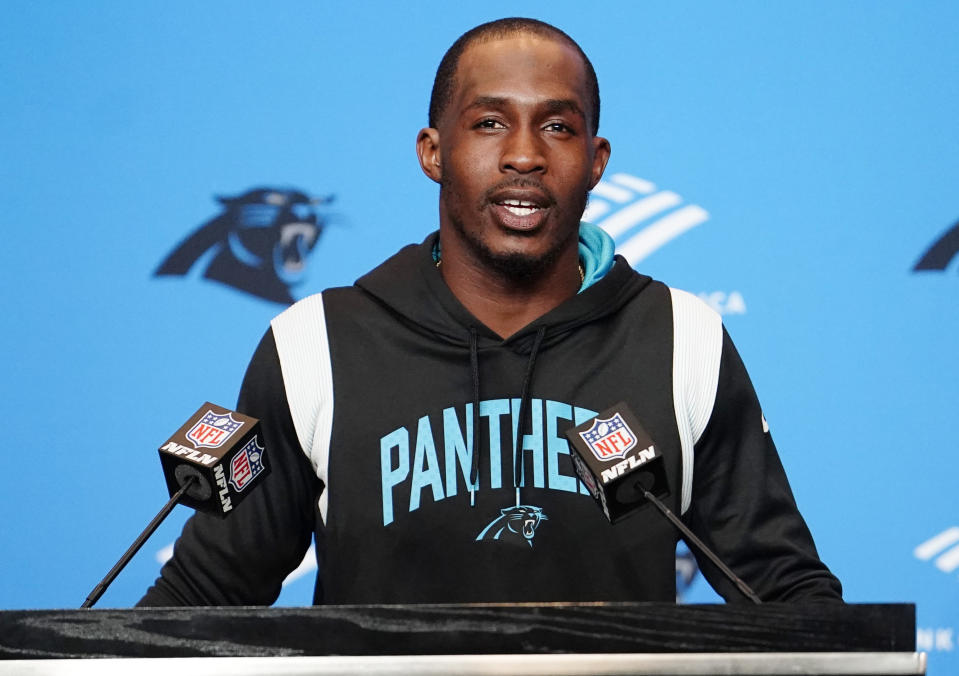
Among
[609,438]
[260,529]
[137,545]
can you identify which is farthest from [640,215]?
[137,545]

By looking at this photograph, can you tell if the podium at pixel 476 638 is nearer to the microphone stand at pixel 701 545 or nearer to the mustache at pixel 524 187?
the microphone stand at pixel 701 545

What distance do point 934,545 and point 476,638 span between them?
131 centimetres

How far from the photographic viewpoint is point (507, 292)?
1.48 metres

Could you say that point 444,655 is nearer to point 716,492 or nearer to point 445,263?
point 716,492

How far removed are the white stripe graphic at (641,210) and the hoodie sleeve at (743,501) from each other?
0.55 metres

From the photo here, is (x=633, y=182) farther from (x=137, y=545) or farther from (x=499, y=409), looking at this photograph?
(x=137, y=545)

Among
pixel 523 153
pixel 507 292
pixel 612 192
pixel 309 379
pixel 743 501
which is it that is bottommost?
pixel 743 501

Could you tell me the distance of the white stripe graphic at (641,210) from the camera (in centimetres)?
197

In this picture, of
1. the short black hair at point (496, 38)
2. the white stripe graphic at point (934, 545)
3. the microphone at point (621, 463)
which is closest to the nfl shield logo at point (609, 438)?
the microphone at point (621, 463)

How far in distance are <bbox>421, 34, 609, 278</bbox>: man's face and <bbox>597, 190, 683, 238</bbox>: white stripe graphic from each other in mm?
522

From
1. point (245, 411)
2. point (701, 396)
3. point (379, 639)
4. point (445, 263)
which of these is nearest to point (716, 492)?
point (701, 396)

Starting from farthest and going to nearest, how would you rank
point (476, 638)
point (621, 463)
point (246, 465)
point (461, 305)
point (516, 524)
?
1. point (461, 305)
2. point (516, 524)
3. point (246, 465)
4. point (621, 463)
5. point (476, 638)

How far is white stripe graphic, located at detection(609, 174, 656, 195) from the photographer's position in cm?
198

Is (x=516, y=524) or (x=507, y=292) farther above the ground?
(x=507, y=292)
